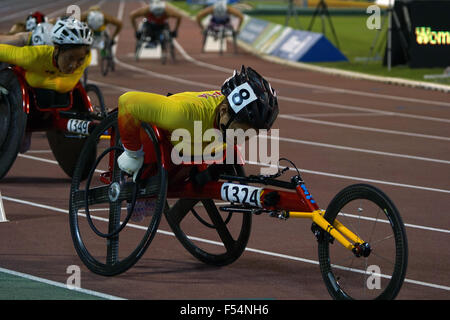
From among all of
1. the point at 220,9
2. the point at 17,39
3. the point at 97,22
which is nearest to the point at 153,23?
the point at 220,9

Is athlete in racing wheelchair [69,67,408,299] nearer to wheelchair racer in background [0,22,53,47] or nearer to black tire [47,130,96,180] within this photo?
black tire [47,130,96,180]

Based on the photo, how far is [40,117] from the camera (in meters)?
10.7

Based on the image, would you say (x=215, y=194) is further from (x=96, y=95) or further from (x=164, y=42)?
(x=164, y=42)

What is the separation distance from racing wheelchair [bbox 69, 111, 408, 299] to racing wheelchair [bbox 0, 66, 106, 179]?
2.06 m

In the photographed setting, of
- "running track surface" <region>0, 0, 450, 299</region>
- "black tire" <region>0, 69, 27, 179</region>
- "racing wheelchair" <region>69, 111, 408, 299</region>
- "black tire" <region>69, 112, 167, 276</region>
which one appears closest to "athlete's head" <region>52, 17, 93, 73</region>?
"black tire" <region>0, 69, 27, 179</region>

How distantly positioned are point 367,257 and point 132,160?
1.68 metres

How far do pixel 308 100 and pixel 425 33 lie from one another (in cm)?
408

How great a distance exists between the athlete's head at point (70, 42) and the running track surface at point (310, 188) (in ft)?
4.17

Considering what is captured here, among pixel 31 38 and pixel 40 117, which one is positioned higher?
pixel 31 38

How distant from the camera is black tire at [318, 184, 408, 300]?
6.11 meters

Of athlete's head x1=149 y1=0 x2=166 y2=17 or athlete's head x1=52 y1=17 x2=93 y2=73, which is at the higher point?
athlete's head x1=52 y1=17 x2=93 y2=73

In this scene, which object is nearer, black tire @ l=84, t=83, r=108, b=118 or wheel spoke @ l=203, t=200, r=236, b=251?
wheel spoke @ l=203, t=200, r=236, b=251

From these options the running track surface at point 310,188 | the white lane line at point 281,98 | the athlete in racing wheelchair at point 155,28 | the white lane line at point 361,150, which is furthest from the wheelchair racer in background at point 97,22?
the white lane line at point 361,150

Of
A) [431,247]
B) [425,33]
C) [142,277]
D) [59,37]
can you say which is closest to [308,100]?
[425,33]
